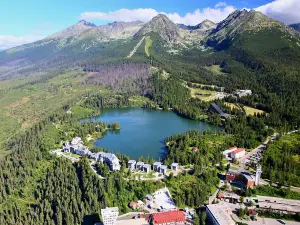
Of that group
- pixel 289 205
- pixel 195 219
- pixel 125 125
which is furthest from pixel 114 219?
pixel 125 125

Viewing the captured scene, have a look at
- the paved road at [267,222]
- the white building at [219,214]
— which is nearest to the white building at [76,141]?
the white building at [219,214]

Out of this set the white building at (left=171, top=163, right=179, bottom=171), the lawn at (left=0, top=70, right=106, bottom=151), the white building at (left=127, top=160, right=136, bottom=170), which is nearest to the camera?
the white building at (left=171, top=163, right=179, bottom=171)

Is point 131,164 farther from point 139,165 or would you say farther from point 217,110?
point 217,110

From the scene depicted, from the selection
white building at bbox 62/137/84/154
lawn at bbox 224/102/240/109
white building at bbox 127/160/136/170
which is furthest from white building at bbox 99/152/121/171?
lawn at bbox 224/102/240/109

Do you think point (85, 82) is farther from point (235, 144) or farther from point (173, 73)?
point (235, 144)

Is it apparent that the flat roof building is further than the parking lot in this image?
Yes

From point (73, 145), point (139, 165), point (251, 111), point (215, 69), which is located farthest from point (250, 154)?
point (215, 69)

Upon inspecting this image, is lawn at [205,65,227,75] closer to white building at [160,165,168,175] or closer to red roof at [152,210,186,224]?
white building at [160,165,168,175]

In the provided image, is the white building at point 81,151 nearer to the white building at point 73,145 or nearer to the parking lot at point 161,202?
the white building at point 73,145
